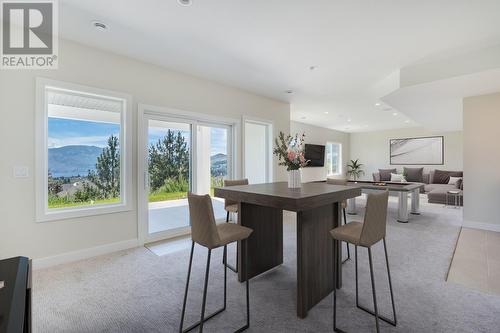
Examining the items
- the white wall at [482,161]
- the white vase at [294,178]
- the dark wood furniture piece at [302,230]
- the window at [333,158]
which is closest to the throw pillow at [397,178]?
the window at [333,158]

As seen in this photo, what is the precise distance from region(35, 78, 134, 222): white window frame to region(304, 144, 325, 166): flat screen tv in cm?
653

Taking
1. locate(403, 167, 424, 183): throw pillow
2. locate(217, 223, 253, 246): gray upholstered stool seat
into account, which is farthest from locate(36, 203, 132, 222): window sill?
locate(403, 167, 424, 183): throw pillow

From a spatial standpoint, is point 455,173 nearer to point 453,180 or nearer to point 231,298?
point 453,180

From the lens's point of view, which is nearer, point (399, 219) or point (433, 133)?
point (399, 219)

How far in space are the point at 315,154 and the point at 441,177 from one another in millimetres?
4484

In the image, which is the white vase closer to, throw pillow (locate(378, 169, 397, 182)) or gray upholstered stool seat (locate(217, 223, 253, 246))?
gray upholstered stool seat (locate(217, 223, 253, 246))

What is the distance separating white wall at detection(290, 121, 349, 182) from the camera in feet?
28.5

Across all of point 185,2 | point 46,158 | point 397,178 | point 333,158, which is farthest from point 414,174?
point 46,158

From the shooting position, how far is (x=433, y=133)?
30.3 ft

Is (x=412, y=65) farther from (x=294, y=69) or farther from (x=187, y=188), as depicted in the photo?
(x=187, y=188)

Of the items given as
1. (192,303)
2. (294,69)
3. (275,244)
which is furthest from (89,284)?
(294,69)

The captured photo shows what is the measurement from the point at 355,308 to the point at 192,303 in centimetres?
138

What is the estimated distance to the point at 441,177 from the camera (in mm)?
8516

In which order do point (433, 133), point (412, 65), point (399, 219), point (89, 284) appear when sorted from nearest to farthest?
point (89, 284) → point (412, 65) → point (399, 219) → point (433, 133)
